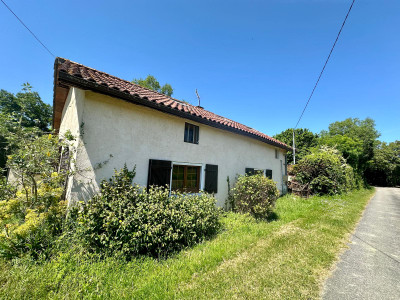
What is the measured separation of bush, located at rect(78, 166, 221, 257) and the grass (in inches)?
11.3

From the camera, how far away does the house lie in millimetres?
4020

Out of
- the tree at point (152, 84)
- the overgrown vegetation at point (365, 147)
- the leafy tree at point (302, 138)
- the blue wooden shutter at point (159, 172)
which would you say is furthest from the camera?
the leafy tree at point (302, 138)

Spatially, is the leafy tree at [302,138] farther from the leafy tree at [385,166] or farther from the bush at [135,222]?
the bush at [135,222]

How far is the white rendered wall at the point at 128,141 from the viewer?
4062mm

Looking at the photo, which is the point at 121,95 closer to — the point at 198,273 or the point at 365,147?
the point at 198,273

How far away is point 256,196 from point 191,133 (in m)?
3.63

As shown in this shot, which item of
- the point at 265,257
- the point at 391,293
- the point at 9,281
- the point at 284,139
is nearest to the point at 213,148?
the point at 265,257

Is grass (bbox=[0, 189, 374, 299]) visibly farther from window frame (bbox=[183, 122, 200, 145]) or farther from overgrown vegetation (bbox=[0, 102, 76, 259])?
window frame (bbox=[183, 122, 200, 145])

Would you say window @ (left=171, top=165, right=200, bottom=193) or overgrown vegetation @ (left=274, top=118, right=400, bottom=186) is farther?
overgrown vegetation @ (left=274, top=118, right=400, bottom=186)

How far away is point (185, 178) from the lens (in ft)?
20.3

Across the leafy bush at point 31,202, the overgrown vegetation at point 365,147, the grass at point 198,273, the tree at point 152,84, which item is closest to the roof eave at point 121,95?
the leafy bush at point 31,202

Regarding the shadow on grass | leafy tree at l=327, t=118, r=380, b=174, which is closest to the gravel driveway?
the shadow on grass

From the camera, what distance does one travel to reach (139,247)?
11.3ft

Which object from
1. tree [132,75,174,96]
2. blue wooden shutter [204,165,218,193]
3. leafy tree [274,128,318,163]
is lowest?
blue wooden shutter [204,165,218,193]
